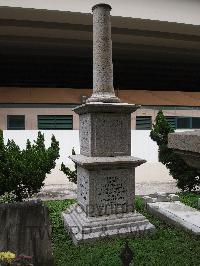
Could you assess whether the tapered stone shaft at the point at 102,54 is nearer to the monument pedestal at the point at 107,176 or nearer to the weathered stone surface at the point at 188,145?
the monument pedestal at the point at 107,176

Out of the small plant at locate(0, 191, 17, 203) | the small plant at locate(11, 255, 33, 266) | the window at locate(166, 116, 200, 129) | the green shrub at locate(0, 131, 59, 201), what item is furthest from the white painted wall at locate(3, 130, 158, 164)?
the small plant at locate(11, 255, 33, 266)

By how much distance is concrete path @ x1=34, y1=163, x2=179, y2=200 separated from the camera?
11422 mm

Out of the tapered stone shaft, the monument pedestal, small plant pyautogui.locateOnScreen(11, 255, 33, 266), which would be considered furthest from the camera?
the tapered stone shaft

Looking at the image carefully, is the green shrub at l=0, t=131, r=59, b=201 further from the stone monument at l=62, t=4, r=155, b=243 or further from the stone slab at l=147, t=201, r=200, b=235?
the stone slab at l=147, t=201, r=200, b=235

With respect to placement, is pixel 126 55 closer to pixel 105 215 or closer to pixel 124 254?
pixel 105 215

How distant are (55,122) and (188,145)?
16.8 metres

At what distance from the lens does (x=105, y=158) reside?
654 centimetres

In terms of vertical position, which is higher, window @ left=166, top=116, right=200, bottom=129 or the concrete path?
window @ left=166, top=116, right=200, bottom=129

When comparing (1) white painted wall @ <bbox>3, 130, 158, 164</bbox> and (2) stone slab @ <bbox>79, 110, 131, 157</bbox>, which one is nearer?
(2) stone slab @ <bbox>79, 110, 131, 157</bbox>

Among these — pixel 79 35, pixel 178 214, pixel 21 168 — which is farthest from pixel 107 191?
pixel 79 35

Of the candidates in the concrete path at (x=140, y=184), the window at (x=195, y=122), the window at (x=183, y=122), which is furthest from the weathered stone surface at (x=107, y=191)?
the window at (x=195, y=122)

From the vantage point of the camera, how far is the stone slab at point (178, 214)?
7028 millimetres

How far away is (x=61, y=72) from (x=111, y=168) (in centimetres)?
2207

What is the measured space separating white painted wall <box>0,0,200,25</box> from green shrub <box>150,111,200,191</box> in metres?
7.35
